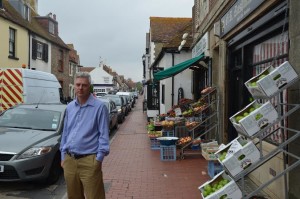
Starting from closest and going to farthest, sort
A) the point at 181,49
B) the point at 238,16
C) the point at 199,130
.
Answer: the point at 238,16 → the point at 199,130 → the point at 181,49

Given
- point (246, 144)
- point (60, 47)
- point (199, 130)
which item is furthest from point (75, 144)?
point (60, 47)

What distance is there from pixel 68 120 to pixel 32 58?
2188cm

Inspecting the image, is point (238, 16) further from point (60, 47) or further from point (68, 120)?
point (60, 47)

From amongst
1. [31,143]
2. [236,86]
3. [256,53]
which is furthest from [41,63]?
[256,53]

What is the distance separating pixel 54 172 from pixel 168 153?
3.37m

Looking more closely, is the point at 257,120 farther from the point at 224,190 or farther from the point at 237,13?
the point at 237,13

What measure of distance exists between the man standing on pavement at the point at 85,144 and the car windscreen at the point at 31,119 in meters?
3.59

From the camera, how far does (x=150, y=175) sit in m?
7.76

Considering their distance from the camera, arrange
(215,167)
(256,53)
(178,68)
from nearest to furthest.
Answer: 1. (256,53)
2. (215,167)
3. (178,68)

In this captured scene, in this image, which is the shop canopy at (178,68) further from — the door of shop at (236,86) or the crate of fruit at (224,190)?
the crate of fruit at (224,190)

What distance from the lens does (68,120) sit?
4371 mm

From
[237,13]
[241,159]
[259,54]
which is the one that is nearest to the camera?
[241,159]

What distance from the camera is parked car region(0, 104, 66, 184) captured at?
625cm

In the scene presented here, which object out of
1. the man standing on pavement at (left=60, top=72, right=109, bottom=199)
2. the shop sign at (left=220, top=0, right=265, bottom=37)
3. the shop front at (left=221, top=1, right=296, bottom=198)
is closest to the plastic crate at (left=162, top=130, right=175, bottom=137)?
the shop front at (left=221, top=1, right=296, bottom=198)
